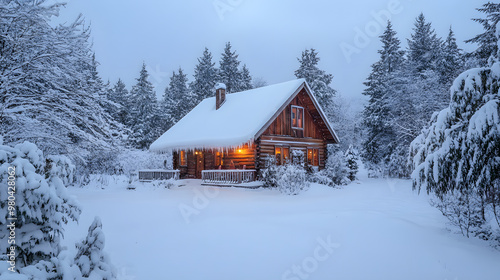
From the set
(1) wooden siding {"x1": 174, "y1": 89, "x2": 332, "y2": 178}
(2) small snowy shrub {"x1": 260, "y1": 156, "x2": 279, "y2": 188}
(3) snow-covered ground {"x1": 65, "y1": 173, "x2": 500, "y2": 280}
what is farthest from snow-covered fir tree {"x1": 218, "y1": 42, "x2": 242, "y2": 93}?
(3) snow-covered ground {"x1": 65, "y1": 173, "x2": 500, "y2": 280}

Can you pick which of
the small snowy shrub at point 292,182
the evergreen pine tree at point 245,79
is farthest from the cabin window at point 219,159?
the evergreen pine tree at point 245,79

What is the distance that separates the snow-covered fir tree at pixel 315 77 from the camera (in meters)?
36.8

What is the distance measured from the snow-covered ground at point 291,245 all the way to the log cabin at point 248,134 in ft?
31.8

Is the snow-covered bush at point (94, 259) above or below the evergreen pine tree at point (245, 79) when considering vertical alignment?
below

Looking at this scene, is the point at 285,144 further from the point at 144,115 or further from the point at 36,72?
the point at 144,115

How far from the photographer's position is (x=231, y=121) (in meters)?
22.0

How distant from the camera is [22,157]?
133 inches

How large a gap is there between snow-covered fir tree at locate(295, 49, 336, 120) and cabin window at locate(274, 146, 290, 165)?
1653 cm

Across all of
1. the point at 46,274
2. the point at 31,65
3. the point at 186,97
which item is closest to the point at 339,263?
the point at 46,274

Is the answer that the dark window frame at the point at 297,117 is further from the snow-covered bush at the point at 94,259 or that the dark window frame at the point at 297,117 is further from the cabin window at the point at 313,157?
the snow-covered bush at the point at 94,259

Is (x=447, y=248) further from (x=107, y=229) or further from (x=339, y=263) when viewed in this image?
(x=107, y=229)

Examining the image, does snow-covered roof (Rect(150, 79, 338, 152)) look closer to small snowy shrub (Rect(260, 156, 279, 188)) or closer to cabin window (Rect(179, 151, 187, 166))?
cabin window (Rect(179, 151, 187, 166))

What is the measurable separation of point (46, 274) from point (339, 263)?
15.9 ft

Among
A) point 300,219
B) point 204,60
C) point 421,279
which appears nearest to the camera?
point 421,279
